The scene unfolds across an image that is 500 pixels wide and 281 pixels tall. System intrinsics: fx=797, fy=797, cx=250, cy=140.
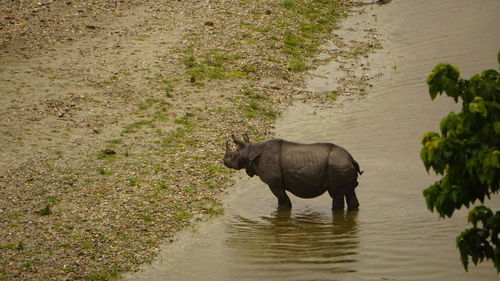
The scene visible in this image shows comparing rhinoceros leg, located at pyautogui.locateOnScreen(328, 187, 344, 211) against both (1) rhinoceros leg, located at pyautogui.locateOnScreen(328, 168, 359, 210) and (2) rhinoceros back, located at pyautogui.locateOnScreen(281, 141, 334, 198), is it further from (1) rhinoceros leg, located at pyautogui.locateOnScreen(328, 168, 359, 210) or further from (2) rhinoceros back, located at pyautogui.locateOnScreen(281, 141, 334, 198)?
(2) rhinoceros back, located at pyautogui.locateOnScreen(281, 141, 334, 198)

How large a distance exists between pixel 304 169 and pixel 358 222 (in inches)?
66.9

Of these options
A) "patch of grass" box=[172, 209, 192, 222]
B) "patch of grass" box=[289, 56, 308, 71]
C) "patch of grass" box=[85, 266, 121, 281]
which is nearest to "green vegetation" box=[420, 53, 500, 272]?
"patch of grass" box=[85, 266, 121, 281]

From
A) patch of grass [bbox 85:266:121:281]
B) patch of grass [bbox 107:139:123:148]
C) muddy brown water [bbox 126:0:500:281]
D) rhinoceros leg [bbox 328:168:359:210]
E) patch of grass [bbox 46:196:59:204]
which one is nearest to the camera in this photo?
patch of grass [bbox 85:266:121:281]

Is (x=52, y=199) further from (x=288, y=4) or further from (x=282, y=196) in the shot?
(x=288, y=4)

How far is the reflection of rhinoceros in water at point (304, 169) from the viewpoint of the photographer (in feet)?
57.4

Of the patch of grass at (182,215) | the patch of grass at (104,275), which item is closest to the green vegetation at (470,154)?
the patch of grass at (104,275)

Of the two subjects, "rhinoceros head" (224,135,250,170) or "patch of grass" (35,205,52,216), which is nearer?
"patch of grass" (35,205,52,216)

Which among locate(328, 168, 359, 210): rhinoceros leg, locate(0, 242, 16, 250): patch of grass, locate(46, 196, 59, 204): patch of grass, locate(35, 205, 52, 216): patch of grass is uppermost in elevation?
locate(328, 168, 359, 210): rhinoceros leg

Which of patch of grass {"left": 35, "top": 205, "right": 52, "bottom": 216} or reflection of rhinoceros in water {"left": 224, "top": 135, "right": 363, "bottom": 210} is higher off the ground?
reflection of rhinoceros in water {"left": 224, "top": 135, "right": 363, "bottom": 210}

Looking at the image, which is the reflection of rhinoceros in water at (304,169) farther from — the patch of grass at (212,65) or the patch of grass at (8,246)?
the patch of grass at (212,65)

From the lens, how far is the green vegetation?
937cm

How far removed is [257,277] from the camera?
14.8 metres

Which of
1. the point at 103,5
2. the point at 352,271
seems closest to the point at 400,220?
the point at 352,271

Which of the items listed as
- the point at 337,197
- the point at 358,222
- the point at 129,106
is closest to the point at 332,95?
the point at 129,106
